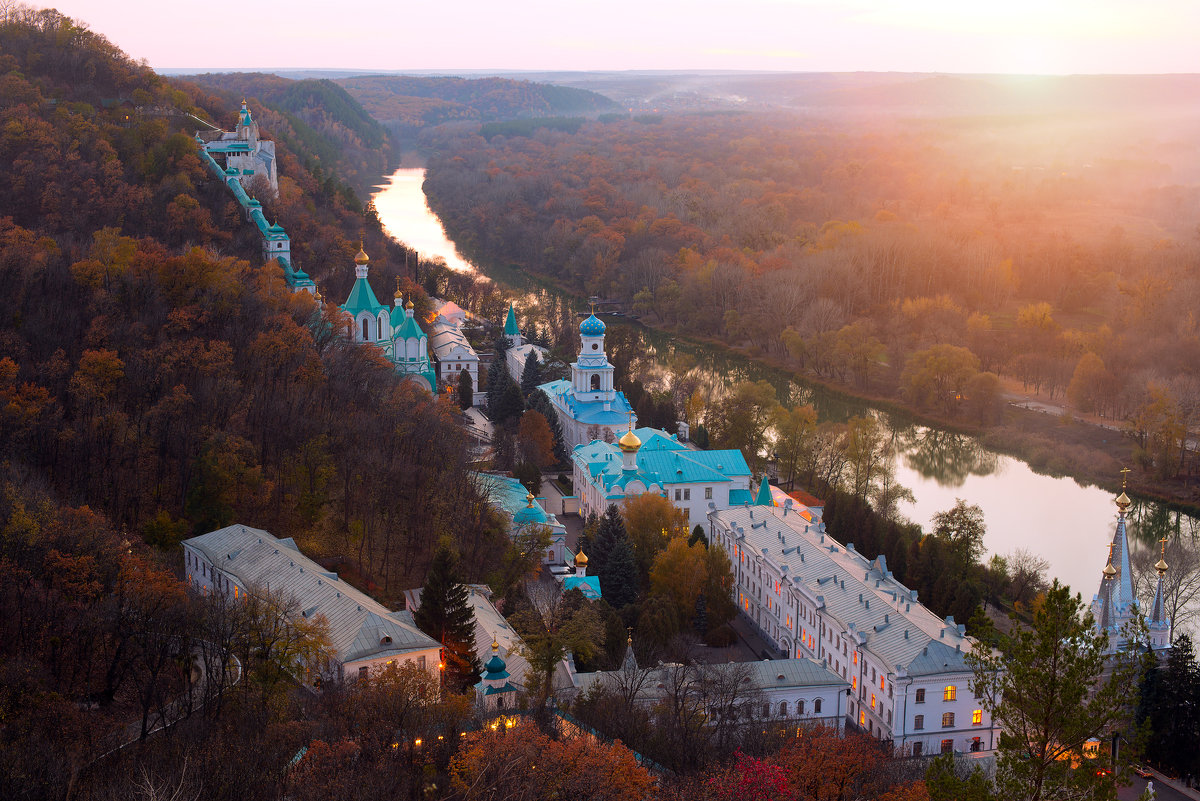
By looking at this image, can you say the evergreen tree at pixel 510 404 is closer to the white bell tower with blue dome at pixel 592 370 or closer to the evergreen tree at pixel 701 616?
the white bell tower with blue dome at pixel 592 370

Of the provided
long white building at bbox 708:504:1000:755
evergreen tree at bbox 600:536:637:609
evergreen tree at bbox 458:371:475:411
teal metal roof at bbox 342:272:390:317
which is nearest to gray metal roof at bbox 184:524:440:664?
evergreen tree at bbox 600:536:637:609

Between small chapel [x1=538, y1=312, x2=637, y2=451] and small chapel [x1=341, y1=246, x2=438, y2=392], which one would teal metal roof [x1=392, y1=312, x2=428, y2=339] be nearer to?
small chapel [x1=341, y1=246, x2=438, y2=392]

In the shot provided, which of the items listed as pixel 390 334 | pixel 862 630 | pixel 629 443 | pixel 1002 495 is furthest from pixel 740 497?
pixel 390 334

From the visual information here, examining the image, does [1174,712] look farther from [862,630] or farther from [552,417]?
[552,417]

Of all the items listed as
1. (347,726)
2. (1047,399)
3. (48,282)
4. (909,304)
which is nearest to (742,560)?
(347,726)

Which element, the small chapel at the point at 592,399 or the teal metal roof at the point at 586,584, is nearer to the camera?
the teal metal roof at the point at 586,584

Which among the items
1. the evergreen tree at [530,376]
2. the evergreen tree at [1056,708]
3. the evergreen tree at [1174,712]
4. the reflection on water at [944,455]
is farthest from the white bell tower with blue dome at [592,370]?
the evergreen tree at [1056,708]
